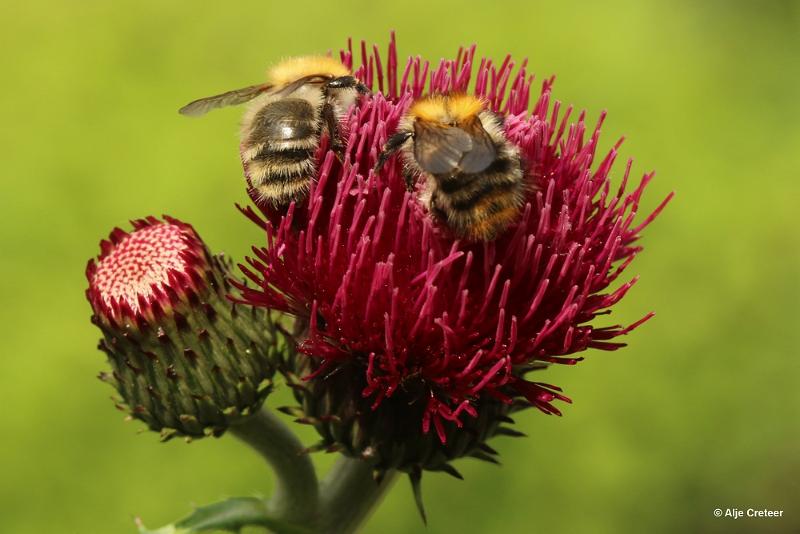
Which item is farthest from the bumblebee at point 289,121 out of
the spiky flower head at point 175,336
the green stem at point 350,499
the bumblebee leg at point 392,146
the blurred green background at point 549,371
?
the blurred green background at point 549,371

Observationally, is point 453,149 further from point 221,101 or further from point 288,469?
point 288,469

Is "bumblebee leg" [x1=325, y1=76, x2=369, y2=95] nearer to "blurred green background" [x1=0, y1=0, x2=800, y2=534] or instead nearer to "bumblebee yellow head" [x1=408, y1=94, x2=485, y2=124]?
"bumblebee yellow head" [x1=408, y1=94, x2=485, y2=124]

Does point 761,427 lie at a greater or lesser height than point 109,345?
lesser

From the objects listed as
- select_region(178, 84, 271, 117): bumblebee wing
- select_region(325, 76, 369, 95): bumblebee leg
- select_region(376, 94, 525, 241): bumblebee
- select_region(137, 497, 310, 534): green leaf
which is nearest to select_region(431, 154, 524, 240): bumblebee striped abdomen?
select_region(376, 94, 525, 241): bumblebee

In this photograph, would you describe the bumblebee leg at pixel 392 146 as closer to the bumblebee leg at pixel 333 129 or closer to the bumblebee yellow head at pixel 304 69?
the bumblebee leg at pixel 333 129

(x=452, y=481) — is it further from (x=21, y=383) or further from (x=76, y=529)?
(x=21, y=383)

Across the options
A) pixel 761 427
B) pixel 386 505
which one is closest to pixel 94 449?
pixel 386 505

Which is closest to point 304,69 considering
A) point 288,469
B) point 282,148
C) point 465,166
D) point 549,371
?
point 282,148
